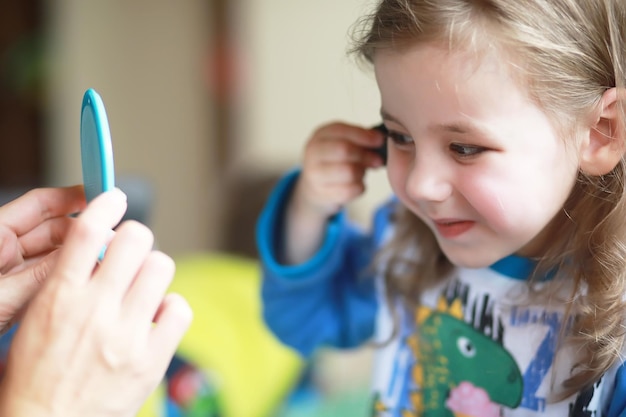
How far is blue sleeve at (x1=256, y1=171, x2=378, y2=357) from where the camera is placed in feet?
3.06

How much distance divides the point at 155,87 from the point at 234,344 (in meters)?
1.79

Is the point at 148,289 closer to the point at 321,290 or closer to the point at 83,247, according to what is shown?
the point at 83,247

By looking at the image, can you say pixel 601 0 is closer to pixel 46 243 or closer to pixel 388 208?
pixel 388 208

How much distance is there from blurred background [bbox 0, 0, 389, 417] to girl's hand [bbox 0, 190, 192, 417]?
150cm

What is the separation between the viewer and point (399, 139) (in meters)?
0.69

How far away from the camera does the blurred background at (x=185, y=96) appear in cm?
240

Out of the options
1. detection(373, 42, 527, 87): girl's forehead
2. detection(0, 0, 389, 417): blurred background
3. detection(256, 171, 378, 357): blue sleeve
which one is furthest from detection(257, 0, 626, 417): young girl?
detection(0, 0, 389, 417): blurred background

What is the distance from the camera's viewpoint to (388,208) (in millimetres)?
929

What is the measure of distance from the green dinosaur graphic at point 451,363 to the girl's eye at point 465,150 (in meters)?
0.21

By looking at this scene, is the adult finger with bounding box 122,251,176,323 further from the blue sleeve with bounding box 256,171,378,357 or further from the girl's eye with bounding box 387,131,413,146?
the blue sleeve with bounding box 256,171,378,357

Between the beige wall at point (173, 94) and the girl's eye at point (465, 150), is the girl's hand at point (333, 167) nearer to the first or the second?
the girl's eye at point (465, 150)

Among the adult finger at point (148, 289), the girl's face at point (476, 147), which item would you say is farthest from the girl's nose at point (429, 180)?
A: the adult finger at point (148, 289)

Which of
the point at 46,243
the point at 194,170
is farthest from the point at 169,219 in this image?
the point at 46,243

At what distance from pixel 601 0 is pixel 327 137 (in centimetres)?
36
